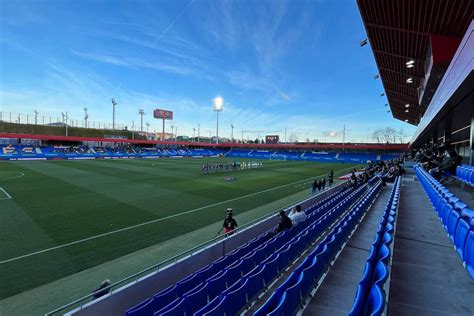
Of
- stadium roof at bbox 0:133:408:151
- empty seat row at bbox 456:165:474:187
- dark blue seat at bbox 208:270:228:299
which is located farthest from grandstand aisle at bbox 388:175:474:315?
stadium roof at bbox 0:133:408:151

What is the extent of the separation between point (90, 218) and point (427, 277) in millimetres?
12652

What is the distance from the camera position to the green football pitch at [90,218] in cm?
749

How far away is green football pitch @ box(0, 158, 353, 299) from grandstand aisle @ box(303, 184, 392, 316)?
6.40 m

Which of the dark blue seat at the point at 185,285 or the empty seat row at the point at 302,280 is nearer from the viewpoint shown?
the empty seat row at the point at 302,280

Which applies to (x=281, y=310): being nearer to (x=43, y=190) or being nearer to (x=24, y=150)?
(x=43, y=190)

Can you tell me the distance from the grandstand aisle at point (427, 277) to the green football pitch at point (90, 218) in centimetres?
755

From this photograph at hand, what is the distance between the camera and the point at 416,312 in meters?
3.23

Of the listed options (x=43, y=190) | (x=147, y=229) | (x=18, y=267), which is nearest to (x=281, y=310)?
(x=18, y=267)

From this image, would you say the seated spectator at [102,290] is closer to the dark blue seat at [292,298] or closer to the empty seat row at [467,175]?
the dark blue seat at [292,298]

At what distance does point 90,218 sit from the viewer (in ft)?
38.9

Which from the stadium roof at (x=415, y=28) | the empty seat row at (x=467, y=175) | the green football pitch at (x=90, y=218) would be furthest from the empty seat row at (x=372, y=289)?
the stadium roof at (x=415, y=28)

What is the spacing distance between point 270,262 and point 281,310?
184cm

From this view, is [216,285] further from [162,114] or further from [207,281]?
[162,114]

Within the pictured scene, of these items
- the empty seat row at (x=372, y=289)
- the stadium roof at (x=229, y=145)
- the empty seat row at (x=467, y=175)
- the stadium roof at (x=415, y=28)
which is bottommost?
the empty seat row at (x=372, y=289)
